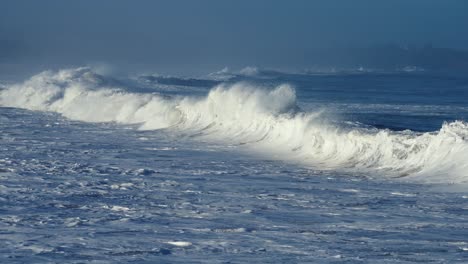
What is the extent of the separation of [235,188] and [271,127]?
1325cm

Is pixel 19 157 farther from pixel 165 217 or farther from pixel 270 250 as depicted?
pixel 270 250

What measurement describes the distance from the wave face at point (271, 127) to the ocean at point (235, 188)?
65mm

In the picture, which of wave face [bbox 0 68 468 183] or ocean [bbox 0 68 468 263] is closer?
ocean [bbox 0 68 468 263]

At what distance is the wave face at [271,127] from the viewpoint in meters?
21.7

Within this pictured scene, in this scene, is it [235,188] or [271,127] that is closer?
[235,188]

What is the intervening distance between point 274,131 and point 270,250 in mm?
18566

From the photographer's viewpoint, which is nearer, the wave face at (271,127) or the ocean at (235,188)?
the ocean at (235,188)

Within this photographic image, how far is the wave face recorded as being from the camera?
71.1ft

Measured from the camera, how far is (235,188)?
17.9 m

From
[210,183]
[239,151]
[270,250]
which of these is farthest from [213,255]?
[239,151]

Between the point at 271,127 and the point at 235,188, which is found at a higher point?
the point at 271,127

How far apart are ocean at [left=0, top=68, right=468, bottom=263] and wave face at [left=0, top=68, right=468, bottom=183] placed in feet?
0.21

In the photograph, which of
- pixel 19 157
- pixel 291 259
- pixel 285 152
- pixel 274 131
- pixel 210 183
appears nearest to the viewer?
pixel 291 259

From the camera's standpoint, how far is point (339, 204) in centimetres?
1588
